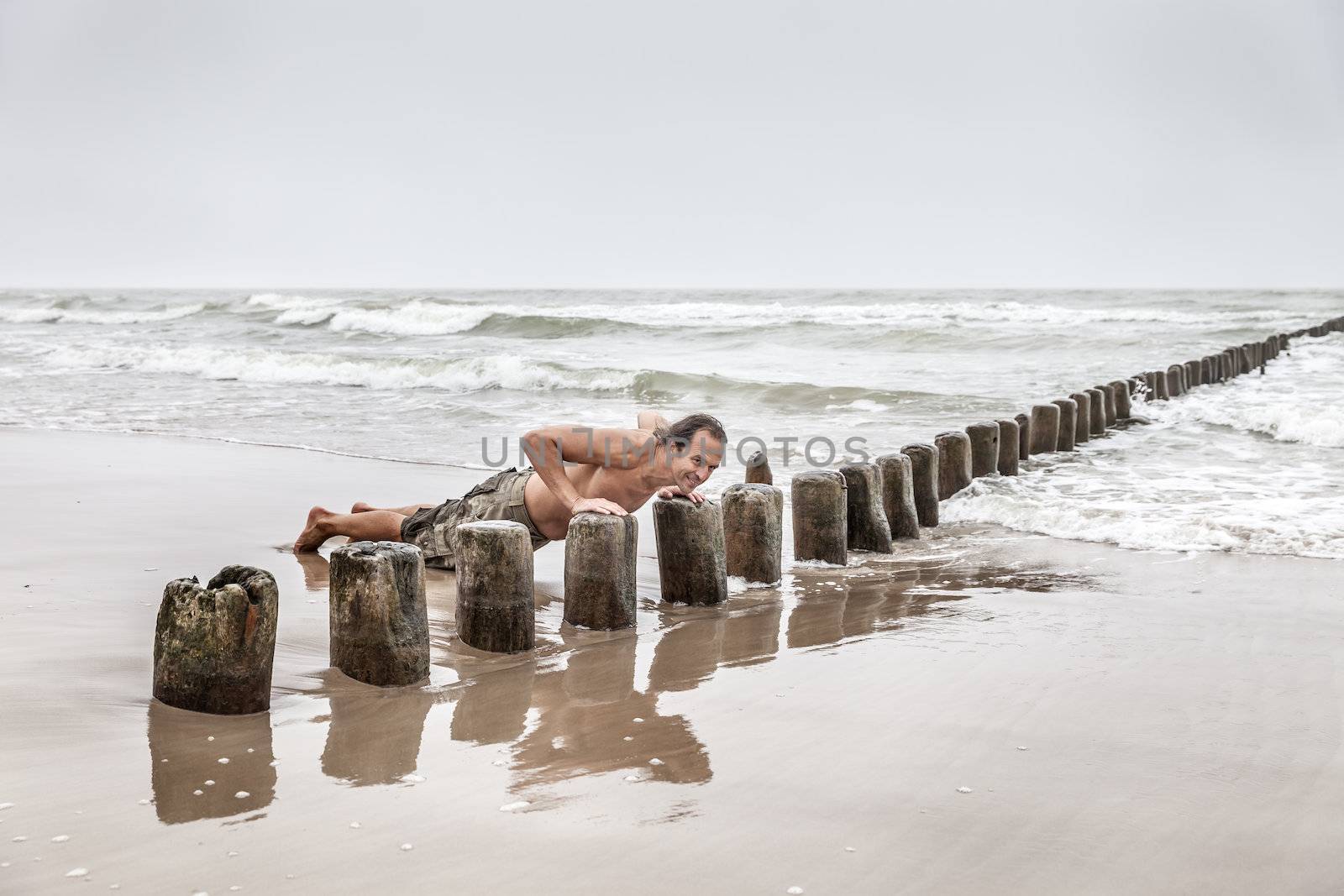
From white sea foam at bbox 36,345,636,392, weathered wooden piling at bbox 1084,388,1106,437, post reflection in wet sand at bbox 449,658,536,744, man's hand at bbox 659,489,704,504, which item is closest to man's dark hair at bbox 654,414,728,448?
man's hand at bbox 659,489,704,504

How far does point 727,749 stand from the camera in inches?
142

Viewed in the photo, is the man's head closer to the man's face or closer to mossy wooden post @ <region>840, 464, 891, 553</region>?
the man's face

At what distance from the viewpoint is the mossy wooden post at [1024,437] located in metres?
10.3

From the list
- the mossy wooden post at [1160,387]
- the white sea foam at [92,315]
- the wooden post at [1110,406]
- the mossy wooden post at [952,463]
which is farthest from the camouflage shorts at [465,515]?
the white sea foam at [92,315]

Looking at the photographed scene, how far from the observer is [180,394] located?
16.8m

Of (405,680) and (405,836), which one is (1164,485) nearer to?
(405,680)

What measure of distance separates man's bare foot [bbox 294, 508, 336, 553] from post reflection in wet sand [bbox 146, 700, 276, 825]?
281 cm

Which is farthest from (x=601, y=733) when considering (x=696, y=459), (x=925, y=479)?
(x=925, y=479)

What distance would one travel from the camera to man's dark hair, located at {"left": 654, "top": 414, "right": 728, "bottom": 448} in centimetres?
538

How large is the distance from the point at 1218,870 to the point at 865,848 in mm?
882

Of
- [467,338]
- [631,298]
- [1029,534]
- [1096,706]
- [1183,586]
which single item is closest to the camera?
[1096,706]

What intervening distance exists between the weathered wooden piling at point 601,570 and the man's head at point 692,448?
48 cm

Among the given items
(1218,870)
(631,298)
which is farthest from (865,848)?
(631,298)

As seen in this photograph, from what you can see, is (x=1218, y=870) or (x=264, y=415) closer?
(x=1218, y=870)
